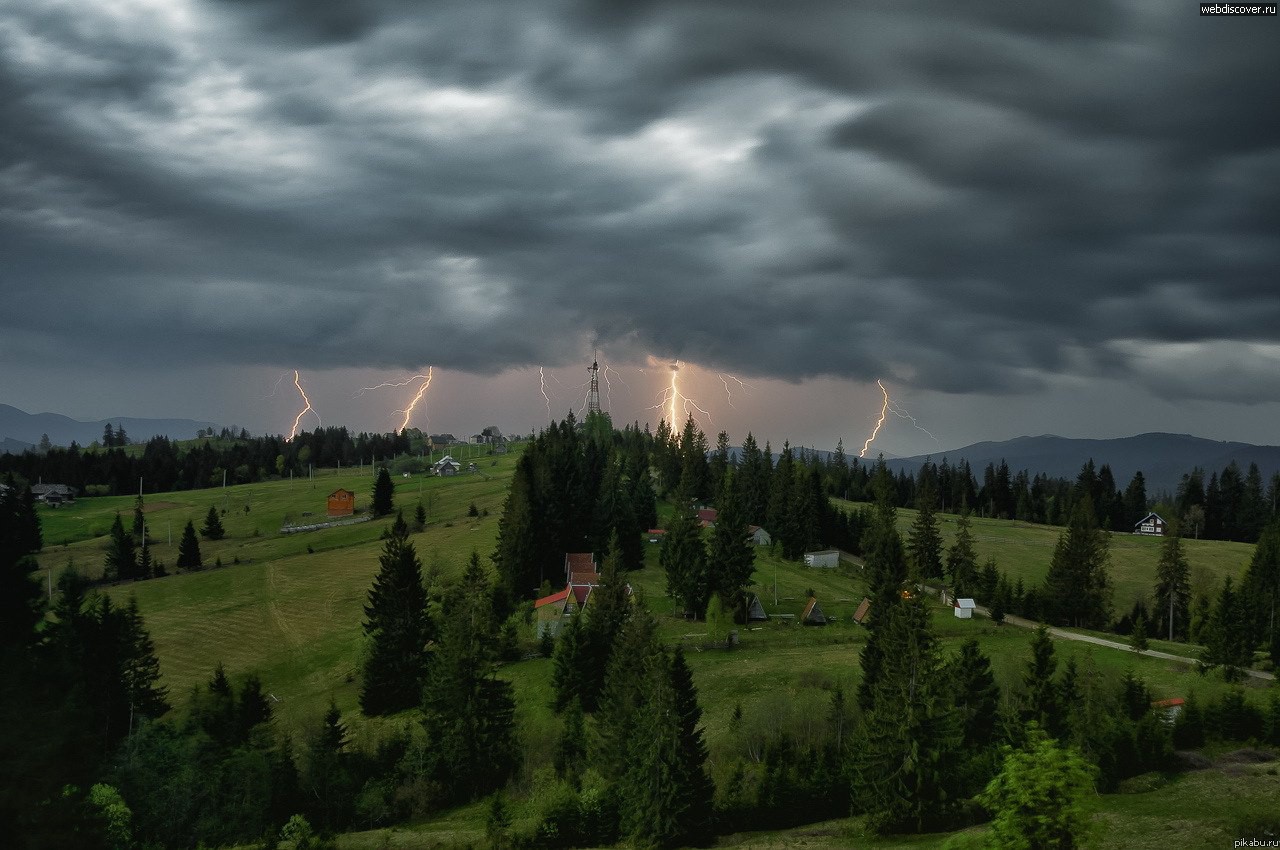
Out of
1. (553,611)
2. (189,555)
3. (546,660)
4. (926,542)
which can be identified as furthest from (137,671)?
(926,542)

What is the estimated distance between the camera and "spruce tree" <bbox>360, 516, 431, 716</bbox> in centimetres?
7488

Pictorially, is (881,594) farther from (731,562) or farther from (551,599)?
(551,599)

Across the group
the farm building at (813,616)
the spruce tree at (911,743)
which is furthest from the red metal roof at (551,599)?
the spruce tree at (911,743)

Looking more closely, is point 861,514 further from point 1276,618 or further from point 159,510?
point 159,510

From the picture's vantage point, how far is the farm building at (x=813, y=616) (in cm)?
9219

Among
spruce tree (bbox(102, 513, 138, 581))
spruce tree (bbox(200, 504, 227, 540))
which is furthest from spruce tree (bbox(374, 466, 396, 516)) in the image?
spruce tree (bbox(102, 513, 138, 581))

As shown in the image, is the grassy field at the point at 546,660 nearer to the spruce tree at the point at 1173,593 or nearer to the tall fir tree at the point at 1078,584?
the tall fir tree at the point at 1078,584

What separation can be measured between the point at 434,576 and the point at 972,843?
238 feet

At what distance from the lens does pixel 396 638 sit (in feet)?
251

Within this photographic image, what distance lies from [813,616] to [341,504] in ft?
366

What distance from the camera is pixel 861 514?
152375 millimetres

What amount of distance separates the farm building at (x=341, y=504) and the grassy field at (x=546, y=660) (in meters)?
7.53

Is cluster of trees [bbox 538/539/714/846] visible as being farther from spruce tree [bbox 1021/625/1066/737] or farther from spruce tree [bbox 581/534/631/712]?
spruce tree [bbox 1021/625/1066/737]

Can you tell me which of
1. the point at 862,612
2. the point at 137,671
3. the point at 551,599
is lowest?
the point at 137,671
